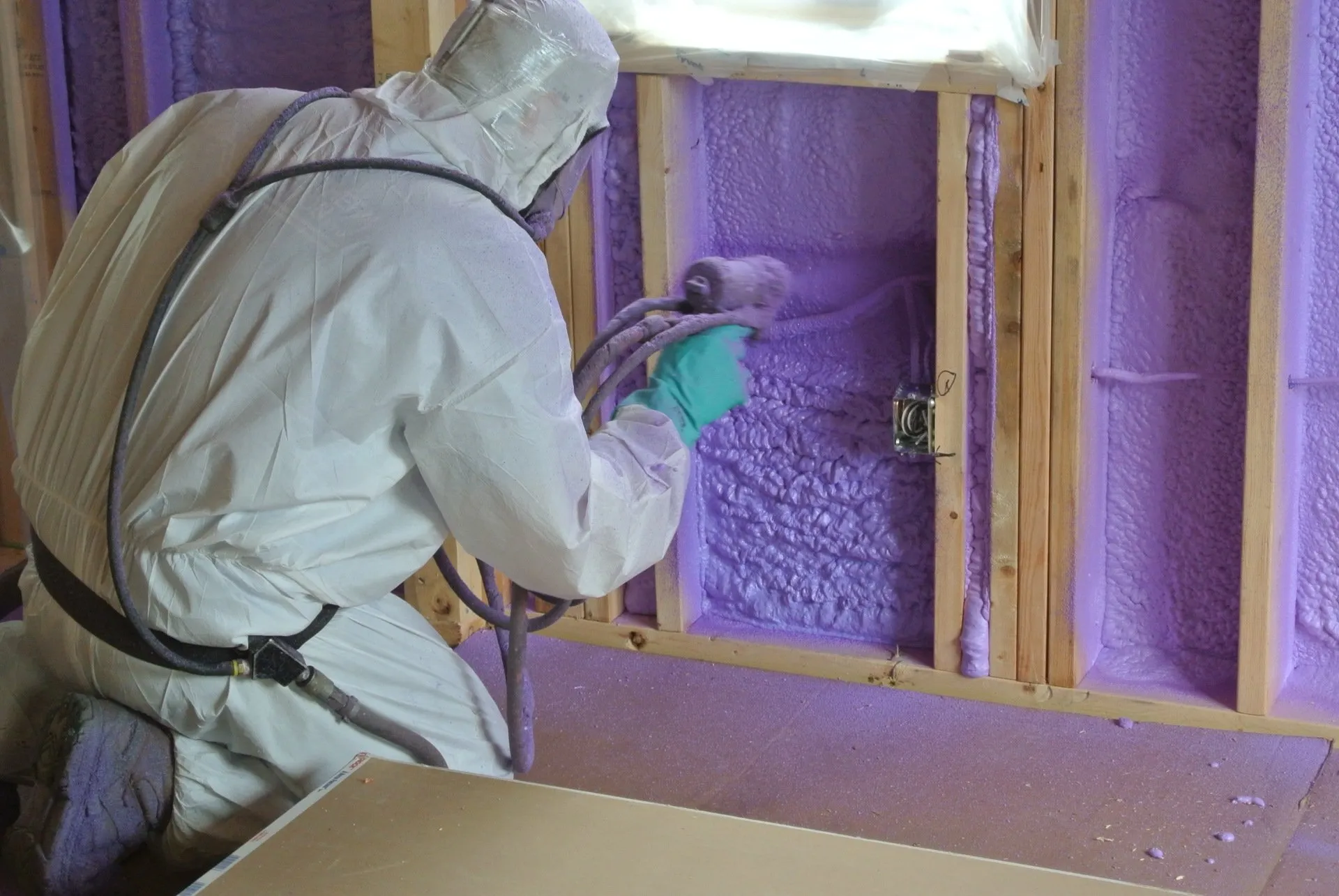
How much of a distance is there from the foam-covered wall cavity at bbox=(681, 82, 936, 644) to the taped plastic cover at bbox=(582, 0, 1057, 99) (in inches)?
6.0

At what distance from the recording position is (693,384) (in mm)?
2012

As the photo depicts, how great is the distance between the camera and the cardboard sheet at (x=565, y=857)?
47.9 inches

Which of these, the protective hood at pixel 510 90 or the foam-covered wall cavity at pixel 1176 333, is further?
the foam-covered wall cavity at pixel 1176 333

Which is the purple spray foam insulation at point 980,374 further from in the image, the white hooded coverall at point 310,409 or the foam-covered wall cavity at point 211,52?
the foam-covered wall cavity at point 211,52

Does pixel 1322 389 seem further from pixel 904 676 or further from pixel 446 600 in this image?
pixel 446 600

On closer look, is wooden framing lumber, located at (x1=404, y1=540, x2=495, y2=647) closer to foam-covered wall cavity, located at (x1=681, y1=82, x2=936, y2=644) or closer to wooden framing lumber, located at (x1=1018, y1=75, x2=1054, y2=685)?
foam-covered wall cavity, located at (x1=681, y1=82, x2=936, y2=644)

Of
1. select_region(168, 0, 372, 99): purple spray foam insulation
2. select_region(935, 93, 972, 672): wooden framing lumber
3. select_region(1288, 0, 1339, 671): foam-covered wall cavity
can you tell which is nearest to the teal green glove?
select_region(935, 93, 972, 672): wooden framing lumber

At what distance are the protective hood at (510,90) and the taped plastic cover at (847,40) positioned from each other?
668 mm

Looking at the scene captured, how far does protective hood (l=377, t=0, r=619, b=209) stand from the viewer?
161cm

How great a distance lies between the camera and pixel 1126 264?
2.34 metres

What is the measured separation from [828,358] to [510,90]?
1.08 meters

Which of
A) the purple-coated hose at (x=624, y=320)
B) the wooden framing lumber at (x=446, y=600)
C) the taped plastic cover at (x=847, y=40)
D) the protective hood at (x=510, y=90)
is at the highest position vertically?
the taped plastic cover at (x=847, y=40)

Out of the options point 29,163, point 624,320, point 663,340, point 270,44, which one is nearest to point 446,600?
point 624,320

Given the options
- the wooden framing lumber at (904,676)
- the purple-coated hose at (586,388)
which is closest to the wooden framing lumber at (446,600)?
the wooden framing lumber at (904,676)
